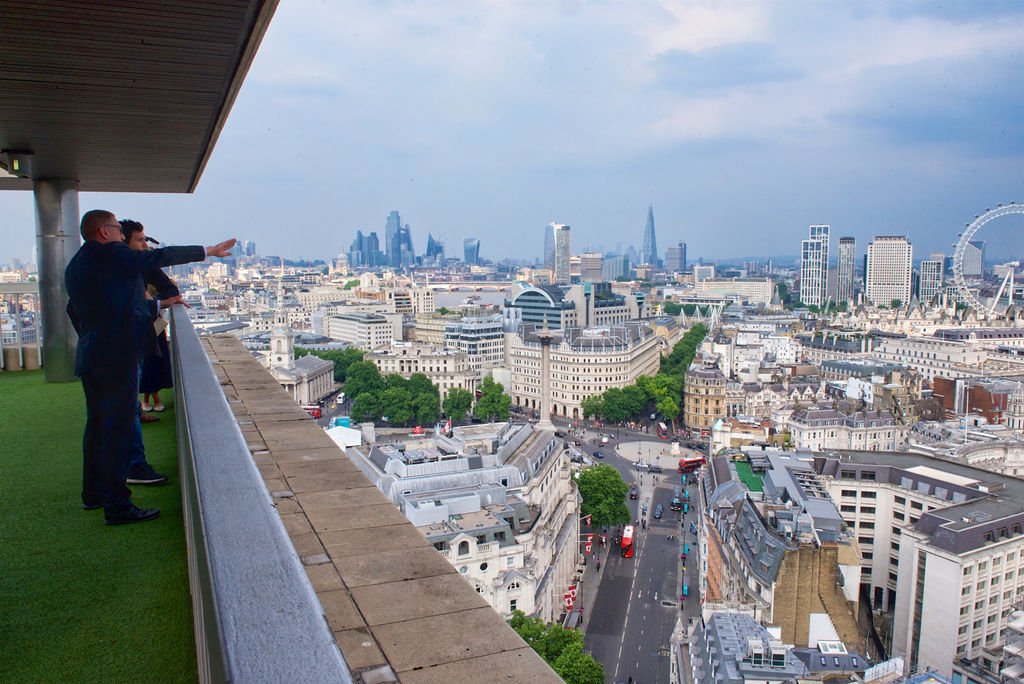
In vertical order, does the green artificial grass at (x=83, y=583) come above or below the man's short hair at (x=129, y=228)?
below

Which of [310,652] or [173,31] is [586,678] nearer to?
[173,31]

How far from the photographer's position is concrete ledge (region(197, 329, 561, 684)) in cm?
183

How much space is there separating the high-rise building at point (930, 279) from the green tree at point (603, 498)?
3486 inches

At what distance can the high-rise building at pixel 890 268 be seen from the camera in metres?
101

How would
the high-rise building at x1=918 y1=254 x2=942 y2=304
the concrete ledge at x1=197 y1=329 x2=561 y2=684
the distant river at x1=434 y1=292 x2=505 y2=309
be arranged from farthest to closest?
the distant river at x1=434 y1=292 x2=505 y2=309 < the high-rise building at x1=918 y1=254 x2=942 y2=304 < the concrete ledge at x1=197 y1=329 x2=561 y2=684

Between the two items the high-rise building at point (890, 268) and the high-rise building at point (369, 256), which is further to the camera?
the high-rise building at point (369, 256)

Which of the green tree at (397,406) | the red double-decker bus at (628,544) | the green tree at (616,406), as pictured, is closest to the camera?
the red double-decker bus at (628,544)

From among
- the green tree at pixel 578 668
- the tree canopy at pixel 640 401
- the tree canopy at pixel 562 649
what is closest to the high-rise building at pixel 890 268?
the tree canopy at pixel 640 401

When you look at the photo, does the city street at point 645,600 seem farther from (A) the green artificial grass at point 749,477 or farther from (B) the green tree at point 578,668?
(A) the green artificial grass at point 749,477

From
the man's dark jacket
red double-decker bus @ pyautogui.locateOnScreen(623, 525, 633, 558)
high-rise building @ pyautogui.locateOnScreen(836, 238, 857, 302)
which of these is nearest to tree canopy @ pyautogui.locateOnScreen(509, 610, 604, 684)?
red double-decker bus @ pyautogui.locateOnScreen(623, 525, 633, 558)

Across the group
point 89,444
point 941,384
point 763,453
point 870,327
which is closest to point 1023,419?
point 941,384

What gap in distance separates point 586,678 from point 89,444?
1213 centimetres

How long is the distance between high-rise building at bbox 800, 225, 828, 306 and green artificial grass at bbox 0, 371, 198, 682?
11514cm

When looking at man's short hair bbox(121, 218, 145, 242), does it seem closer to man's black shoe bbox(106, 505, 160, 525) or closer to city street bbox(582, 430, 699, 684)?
man's black shoe bbox(106, 505, 160, 525)
